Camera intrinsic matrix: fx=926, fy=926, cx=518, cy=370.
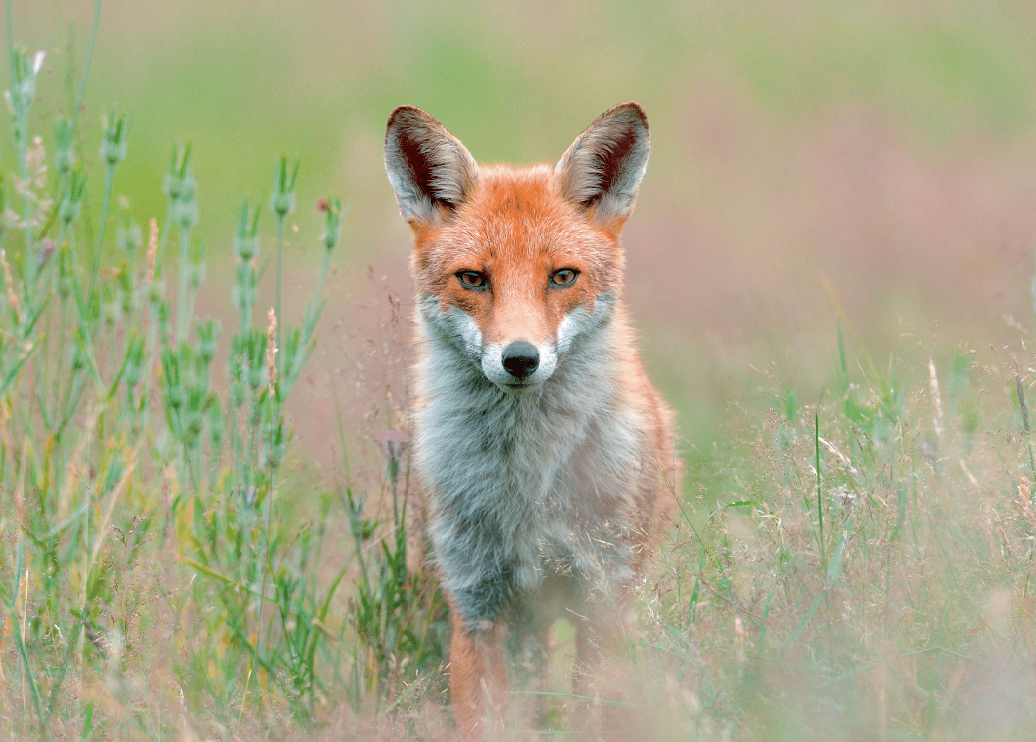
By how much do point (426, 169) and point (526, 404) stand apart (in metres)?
1.07

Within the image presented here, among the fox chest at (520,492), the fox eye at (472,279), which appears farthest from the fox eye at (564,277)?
the fox chest at (520,492)

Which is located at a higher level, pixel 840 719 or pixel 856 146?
pixel 856 146

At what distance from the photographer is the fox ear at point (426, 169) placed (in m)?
3.73

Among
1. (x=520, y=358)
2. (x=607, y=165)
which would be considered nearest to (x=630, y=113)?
(x=607, y=165)

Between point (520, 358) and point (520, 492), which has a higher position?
point (520, 358)

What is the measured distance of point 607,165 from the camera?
387cm

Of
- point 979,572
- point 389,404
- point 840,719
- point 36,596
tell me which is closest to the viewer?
point 840,719

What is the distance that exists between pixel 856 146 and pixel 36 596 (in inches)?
322

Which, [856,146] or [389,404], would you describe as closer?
[389,404]

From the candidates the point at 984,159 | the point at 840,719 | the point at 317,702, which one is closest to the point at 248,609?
the point at 317,702

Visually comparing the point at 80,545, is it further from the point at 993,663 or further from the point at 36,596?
the point at 993,663

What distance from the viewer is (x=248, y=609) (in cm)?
365

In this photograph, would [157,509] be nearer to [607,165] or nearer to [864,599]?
[607,165]

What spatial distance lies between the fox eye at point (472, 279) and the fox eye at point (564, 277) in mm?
256
